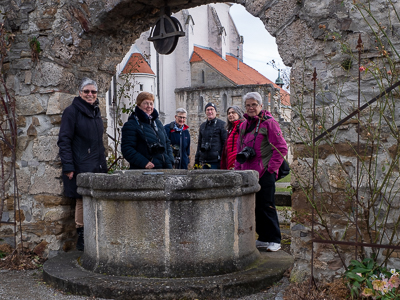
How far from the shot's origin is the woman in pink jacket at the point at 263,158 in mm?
4277

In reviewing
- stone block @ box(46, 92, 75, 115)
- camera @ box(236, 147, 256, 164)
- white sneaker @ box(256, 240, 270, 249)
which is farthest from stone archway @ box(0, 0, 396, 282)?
white sneaker @ box(256, 240, 270, 249)

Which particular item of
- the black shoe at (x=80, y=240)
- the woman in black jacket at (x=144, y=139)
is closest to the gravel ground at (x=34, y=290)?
the black shoe at (x=80, y=240)

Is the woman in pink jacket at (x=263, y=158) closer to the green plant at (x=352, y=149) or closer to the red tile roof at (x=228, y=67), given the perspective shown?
the green plant at (x=352, y=149)

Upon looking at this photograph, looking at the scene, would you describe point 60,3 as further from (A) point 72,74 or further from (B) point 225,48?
(B) point 225,48

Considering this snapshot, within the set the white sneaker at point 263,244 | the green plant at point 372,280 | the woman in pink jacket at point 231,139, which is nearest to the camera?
the green plant at point 372,280

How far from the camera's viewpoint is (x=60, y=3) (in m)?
4.82

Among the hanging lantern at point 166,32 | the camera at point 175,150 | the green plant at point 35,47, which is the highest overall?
the hanging lantern at point 166,32

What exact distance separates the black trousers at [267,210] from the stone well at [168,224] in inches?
29.3

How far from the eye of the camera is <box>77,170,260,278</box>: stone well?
3490 mm

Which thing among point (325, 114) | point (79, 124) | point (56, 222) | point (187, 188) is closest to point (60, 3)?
point (79, 124)

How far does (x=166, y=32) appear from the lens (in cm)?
502

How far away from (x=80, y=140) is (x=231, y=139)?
5.37 feet

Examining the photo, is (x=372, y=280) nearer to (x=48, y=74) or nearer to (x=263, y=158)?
(x=263, y=158)

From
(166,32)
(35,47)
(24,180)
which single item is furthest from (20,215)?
(166,32)
